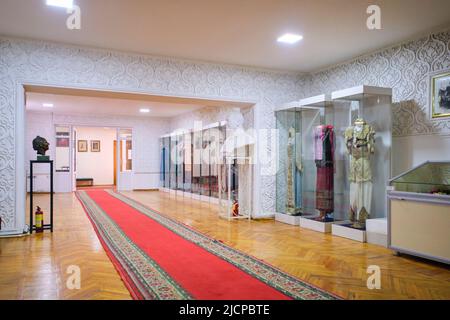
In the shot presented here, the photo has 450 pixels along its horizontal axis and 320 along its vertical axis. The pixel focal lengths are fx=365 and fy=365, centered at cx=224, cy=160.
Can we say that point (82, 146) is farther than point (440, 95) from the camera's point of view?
Yes

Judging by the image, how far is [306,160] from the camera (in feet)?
21.2

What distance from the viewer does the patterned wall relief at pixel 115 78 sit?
519cm

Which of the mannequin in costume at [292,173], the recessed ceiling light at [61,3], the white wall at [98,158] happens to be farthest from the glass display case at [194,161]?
the recessed ceiling light at [61,3]

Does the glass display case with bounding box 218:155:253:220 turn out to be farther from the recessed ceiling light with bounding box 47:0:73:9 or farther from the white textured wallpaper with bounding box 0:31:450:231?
the recessed ceiling light with bounding box 47:0:73:9

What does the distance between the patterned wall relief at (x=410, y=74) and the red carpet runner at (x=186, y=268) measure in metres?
3.07

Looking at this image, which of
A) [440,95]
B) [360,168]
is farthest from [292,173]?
[440,95]

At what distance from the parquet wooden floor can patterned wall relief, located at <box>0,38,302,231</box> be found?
3.55 feet

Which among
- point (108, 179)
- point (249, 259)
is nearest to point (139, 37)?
point (249, 259)

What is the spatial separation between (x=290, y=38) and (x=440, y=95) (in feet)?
7.02

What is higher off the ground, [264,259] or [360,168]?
[360,168]

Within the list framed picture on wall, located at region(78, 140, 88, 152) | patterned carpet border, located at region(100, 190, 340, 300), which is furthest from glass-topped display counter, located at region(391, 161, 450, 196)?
framed picture on wall, located at region(78, 140, 88, 152)

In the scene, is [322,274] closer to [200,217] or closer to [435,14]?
[435,14]

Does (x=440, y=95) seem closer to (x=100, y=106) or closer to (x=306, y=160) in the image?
(x=306, y=160)
